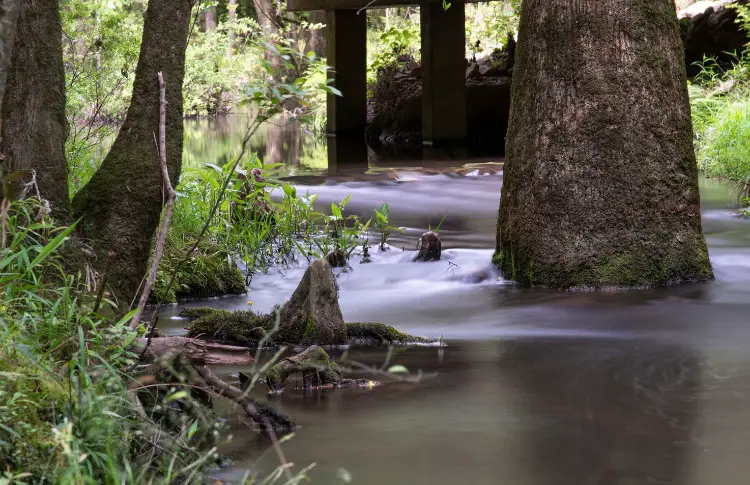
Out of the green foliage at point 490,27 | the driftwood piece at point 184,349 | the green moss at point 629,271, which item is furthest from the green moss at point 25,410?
the green foliage at point 490,27

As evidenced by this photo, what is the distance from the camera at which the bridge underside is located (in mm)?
23797

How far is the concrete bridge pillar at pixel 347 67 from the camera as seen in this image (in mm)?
25094

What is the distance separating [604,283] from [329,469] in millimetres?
4252

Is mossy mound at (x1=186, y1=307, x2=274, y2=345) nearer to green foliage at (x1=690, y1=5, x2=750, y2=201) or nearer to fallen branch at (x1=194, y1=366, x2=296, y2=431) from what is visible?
fallen branch at (x1=194, y1=366, x2=296, y2=431)

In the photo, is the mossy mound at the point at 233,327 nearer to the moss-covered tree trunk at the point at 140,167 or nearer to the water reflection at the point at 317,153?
the moss-covered tree trunk at the point at 140,167

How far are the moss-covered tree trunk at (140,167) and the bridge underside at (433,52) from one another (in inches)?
691

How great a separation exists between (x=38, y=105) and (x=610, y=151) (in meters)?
4.22

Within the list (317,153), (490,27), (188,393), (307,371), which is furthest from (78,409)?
(490,27)

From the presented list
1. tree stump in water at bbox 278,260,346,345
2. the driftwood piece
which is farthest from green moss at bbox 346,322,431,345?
the driftwood piece

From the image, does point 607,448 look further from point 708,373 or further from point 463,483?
point 708,373

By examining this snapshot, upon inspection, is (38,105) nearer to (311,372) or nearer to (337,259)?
(311,372)

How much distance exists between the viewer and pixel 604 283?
7.95 metres

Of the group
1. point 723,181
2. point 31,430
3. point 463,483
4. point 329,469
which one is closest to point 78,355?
point 31,430

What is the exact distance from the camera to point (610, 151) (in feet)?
26.1
